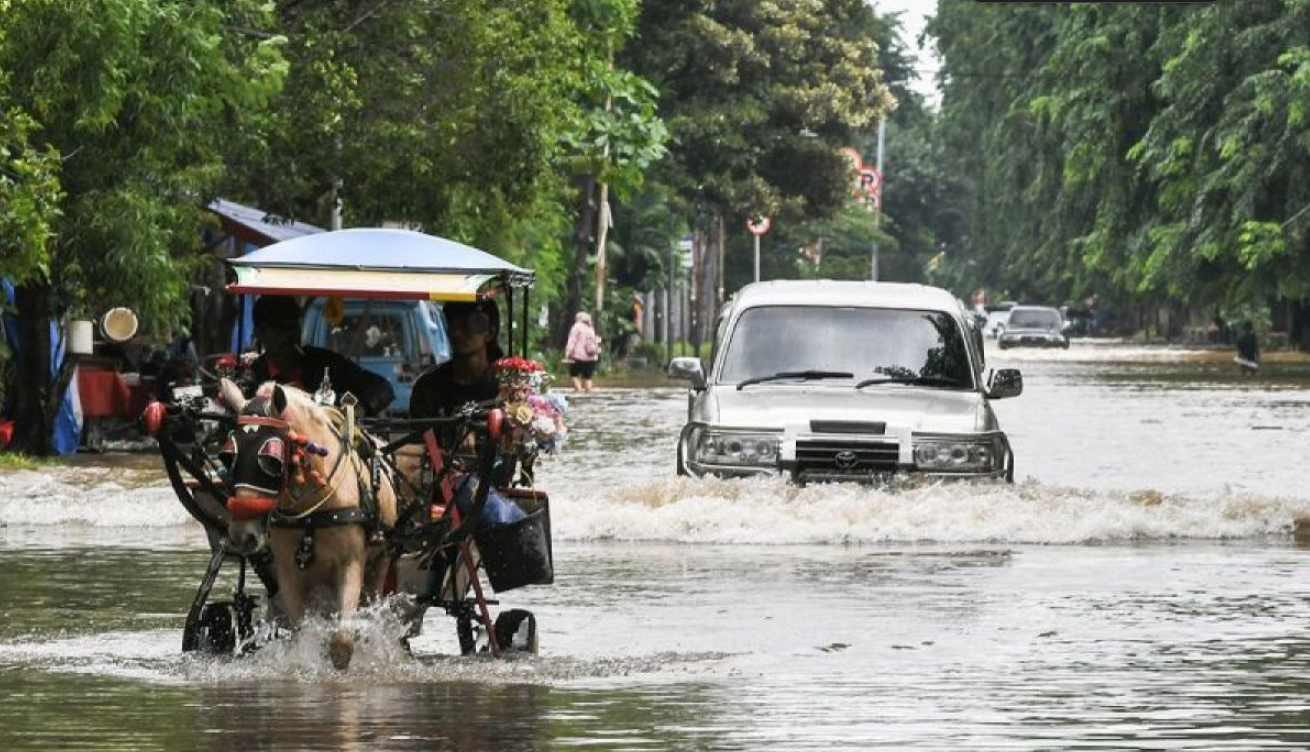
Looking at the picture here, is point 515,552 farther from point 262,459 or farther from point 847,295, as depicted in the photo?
point 847,295

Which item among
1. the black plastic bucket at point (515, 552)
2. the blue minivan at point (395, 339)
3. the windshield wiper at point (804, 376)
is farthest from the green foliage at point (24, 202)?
the black plastic bucket at point (515, 552)

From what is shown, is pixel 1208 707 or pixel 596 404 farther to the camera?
pixel 596 404

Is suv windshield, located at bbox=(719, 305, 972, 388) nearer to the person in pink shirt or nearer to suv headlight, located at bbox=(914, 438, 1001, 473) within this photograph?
suv headlight, located at bbox=(914, 438, 1001, 473)

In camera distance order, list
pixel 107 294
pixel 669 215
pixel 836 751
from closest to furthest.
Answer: pixel 836 751 → pixel 107 294 → pixel 669 215

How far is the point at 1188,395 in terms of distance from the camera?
54219 millimetres

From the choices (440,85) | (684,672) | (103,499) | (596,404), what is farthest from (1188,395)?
(684,672)

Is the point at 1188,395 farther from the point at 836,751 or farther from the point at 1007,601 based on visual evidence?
the point at 836,751

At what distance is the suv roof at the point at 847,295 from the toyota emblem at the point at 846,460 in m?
1.80

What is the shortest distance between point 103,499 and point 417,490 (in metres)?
13.2

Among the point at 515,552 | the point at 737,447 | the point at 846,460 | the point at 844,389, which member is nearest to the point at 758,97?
the point at 844,389

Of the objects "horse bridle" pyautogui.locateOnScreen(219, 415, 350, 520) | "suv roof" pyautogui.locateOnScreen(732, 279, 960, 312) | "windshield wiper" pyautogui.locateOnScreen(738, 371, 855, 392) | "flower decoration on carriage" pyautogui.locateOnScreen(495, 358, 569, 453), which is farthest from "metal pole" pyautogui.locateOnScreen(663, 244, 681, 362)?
"horse bridle" pyautogui.locateOnScreen(219, 415, 350, 520)

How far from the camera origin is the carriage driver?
14.2m

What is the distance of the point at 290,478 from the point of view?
500 inches

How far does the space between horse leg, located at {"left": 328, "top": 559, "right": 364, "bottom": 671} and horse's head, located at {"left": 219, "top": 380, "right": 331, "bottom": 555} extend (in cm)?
50
